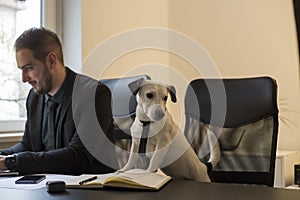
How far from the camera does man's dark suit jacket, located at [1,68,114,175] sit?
5.51 ft

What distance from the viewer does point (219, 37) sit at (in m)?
3.50

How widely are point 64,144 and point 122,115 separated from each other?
0.28m

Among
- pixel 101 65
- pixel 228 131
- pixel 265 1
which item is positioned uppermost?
pixel 265 1

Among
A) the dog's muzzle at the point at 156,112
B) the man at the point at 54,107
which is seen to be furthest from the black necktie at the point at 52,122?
the dog's muzzle at the point at 156,112

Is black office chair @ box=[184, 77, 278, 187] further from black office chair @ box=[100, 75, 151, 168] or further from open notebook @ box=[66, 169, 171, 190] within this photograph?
open notebook @ box=[66, 169, 171, 190]

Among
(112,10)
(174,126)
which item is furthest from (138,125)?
(112,10)

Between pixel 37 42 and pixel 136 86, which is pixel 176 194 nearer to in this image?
pixel 136 86

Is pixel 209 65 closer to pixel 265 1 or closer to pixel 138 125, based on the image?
pixel 265 1

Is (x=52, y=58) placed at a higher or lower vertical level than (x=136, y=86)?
higher

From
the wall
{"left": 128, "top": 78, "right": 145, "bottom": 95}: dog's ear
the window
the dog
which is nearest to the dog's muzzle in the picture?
the dog

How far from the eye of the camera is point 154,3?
350 centimetres

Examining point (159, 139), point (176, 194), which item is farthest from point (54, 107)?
point (176, 194)

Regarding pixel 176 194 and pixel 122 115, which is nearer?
pixel 176 194

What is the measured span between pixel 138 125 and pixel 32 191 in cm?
46
